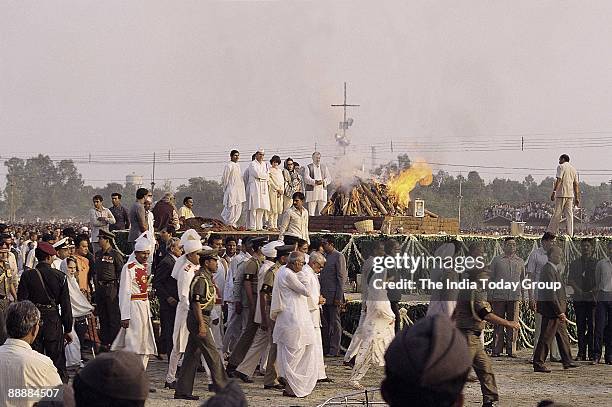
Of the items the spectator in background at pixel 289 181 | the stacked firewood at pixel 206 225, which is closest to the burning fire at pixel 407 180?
the spectator in background at pixel 289 181

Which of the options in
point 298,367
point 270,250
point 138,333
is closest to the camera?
point 138,333

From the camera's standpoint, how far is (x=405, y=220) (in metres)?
25.4

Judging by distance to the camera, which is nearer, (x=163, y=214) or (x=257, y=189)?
(x=163, y=214)

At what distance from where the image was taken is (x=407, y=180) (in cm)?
3080

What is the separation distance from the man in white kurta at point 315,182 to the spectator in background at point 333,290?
8.39m

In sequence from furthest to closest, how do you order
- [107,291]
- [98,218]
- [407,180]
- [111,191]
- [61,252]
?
1. [111,191]
2. [407,180]
3. [98,218]
4. [61,252]
5. [107,291]

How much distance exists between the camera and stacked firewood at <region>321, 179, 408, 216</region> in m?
27.0

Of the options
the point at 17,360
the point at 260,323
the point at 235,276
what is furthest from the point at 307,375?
the point at 17,360

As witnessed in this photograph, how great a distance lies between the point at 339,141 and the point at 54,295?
22409mm

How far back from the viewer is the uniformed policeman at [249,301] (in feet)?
44.6

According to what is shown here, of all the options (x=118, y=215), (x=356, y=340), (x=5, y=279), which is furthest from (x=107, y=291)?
(x=118, y=215)

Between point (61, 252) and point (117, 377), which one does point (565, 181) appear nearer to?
point (61, 252)

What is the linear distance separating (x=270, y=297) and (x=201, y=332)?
1.85m

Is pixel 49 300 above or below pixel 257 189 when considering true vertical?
below
